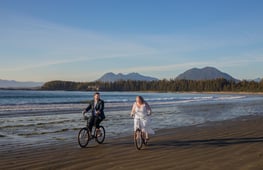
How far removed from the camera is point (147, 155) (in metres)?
10.5

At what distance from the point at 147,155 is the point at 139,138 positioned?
127 centimetres

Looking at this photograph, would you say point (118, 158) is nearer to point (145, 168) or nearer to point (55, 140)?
point (145, 168)

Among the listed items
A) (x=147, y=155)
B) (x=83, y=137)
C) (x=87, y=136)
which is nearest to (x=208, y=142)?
(x=147, y=155)

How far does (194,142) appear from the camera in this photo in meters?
13.4

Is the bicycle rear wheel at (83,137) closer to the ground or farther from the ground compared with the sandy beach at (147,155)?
farther from the ground

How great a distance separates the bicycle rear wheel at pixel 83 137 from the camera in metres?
12.0

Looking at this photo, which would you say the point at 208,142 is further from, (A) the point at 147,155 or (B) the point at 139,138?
(A) the point at 147,155

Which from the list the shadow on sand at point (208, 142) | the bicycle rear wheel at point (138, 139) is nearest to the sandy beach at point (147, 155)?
the shadow on sand at point (208, 142)

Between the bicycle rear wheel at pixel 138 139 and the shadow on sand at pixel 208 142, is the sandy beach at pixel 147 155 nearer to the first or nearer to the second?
the shadow on sand at pixel 208 142

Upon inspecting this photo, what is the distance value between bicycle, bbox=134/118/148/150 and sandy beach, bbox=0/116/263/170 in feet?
0.76

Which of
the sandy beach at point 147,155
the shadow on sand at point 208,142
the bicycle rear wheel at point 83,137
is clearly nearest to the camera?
the sandy beach at point 147,155

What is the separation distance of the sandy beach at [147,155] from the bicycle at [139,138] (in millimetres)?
233

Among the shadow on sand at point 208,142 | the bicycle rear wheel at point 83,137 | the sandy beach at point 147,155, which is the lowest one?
the shadow on sand at point 208,142

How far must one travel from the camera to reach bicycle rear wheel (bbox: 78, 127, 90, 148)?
39.4 feet
